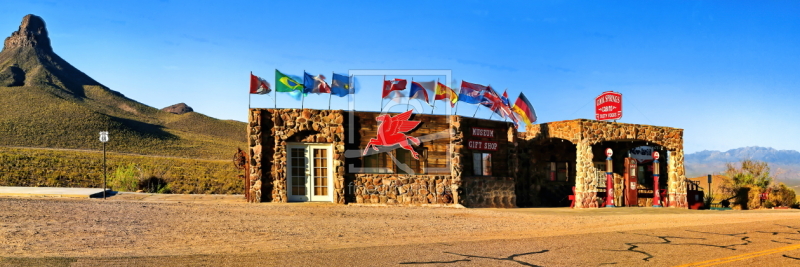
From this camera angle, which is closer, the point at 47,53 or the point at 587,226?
the point at 587,226

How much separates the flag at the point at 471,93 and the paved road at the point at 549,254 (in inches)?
461

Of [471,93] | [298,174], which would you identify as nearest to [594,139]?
[471,93]

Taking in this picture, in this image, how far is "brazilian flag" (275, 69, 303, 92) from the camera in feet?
74.6

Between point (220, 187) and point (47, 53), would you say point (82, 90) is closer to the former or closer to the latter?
point (47, 53)

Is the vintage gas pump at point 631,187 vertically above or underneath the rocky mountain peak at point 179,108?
underneath

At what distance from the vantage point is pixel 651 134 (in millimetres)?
27234

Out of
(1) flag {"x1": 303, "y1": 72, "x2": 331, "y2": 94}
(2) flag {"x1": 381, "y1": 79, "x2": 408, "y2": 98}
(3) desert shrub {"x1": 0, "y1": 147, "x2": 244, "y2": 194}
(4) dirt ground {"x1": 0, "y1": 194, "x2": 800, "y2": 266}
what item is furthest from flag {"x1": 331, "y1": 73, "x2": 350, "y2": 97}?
(3) desert shrub {"x1": 0, "y1": 147, "x2": 244, "y2": 194}

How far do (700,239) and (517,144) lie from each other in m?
13.0

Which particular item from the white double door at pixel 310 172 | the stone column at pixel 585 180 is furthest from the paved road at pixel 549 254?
the stone column at pixel 585 180

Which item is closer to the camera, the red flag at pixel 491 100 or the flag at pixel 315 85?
the flag at pixel 315 85

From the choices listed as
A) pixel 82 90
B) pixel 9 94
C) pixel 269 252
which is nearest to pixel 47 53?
pixel 82 90

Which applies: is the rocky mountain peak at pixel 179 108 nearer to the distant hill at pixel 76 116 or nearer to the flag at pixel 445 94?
the distant hill at pixel 76 116

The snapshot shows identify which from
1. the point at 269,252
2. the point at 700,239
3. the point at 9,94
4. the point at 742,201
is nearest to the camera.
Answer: the point at 269,252

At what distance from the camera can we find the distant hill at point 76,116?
76.1 meters
